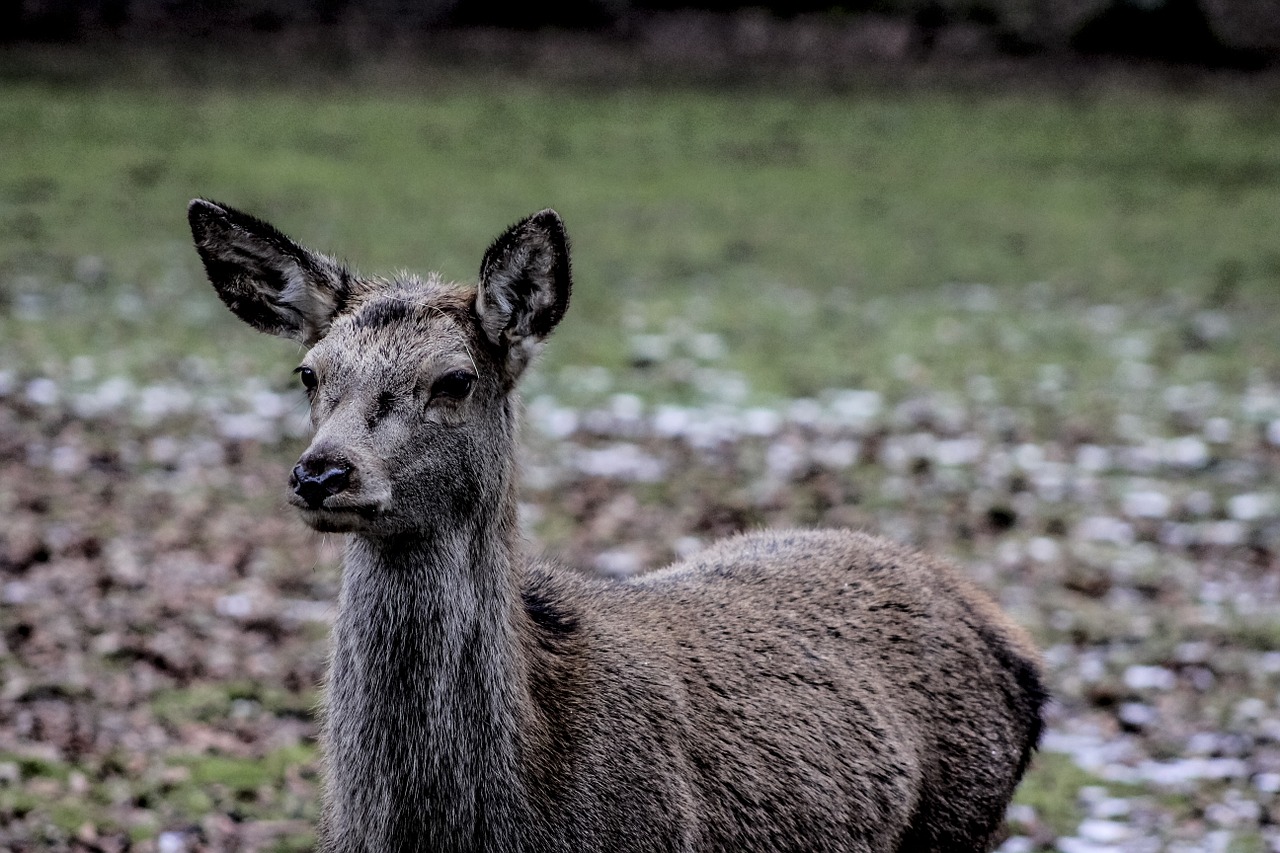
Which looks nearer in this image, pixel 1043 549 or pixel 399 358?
pixel 399 358

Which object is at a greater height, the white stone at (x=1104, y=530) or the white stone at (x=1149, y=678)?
the white stone at (x=1104, y=530)

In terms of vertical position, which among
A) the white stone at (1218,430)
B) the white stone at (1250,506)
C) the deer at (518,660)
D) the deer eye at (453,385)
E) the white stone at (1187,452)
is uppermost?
the deer eye at (453,385)

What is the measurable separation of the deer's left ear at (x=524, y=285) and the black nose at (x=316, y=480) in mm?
700

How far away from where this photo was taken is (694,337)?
1475cm

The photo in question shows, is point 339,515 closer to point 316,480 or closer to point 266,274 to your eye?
point 316,480

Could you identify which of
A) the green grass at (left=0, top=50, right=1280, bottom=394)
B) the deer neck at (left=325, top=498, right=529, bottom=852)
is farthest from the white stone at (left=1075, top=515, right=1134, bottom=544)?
the deer neck at (left=325, top=498, right=529, bottom=852)

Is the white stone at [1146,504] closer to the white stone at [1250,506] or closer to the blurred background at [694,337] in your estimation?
the blurred background at [694,337]

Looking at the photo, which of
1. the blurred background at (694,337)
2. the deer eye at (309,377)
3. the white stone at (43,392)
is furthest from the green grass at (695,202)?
the deer eye at (309,377)

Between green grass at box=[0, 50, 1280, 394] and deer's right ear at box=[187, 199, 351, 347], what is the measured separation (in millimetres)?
8287

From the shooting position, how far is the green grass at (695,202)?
1475cm

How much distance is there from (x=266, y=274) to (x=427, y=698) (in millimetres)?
1323

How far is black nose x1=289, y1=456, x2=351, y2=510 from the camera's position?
3971 millimetres

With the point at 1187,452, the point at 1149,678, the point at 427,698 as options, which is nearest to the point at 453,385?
the point at 427,698

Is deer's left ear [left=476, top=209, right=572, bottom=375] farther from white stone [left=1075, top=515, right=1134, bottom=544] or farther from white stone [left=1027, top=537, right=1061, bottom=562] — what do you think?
white stone [left=1075, top=515, right=1134, bottom=544]
